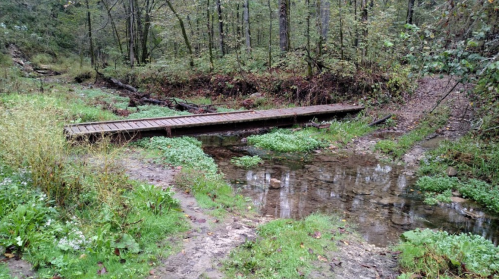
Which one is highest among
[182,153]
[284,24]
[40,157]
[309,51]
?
[284,24]

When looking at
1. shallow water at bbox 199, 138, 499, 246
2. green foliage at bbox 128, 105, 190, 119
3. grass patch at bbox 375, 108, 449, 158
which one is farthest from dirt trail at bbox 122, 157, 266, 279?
green foliage at bbox 128, 105, 190, 119

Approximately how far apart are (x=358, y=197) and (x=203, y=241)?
362 centimetres

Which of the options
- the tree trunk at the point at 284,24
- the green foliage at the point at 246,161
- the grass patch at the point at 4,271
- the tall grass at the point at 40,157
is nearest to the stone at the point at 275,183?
the green foliage at the point at 246,161

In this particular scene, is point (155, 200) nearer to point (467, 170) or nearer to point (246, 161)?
point (246, 161)

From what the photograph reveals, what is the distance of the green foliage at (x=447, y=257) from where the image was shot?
11.9 ft

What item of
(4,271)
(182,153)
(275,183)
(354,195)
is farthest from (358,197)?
(4,271)

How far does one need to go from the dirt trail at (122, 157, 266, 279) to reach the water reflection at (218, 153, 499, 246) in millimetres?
1034

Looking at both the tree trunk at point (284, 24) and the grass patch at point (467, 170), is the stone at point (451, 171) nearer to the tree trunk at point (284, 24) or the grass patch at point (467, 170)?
the grass patch at point (467, 170)

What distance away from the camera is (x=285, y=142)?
9781mm

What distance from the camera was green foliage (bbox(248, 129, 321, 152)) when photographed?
31.2 ft

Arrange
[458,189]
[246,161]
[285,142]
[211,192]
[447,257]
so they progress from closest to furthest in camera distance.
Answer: [447,257] → [211,192] → [458,189] → [246,161] → [285,142]

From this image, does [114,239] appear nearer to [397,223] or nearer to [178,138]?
[397,223]

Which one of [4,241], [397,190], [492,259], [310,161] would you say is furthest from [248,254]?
[310,161]

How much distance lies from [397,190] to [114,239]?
18.6 ft
